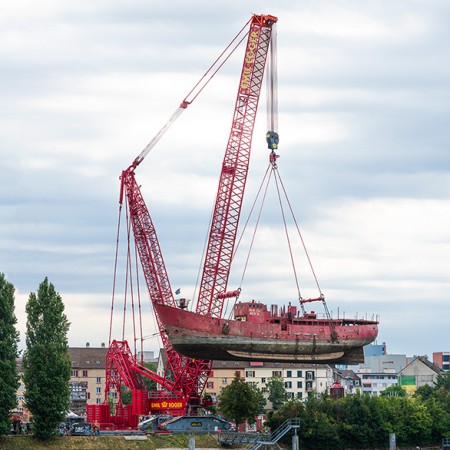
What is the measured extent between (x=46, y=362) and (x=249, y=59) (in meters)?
43.9

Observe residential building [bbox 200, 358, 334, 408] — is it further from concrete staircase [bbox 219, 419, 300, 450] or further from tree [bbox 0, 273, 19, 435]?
tree [bbox 0, 273, 19, 435]

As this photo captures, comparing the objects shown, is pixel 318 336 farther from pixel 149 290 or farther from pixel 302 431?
pixel 149 290

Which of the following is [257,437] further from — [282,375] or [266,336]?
[282,375]

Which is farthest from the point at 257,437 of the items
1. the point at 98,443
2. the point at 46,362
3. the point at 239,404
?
the point at 46,362

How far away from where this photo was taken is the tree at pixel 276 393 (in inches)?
7062

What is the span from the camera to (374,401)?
128 meters

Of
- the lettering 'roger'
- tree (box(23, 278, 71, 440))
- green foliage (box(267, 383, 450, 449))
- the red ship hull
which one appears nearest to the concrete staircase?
green foliage (box(267, 383, 450, 449))

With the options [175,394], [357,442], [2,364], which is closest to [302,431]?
[357,442]

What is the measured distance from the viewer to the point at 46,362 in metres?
105

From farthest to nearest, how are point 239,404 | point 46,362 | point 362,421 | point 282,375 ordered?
1. point 282,375
2. point 362,421
3. point 239,404
4. point 46,362

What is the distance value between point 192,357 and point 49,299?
1880 centimetres

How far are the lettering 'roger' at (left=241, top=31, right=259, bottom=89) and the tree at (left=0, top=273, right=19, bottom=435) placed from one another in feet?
123

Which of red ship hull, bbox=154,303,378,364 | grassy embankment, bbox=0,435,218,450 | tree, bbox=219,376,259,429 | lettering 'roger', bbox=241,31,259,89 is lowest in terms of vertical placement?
grassy embankment, bbox=0,435,218,450

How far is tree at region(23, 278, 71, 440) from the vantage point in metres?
103
